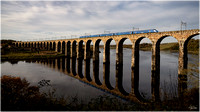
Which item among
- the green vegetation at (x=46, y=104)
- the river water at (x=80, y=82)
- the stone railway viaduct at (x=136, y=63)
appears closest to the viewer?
the green vegetation at (x=46, y=104)

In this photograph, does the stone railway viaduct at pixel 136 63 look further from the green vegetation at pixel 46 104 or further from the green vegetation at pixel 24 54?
the green vegetation at pixel 24 54

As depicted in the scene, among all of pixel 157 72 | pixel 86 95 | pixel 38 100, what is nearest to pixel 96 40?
pixel 157 72

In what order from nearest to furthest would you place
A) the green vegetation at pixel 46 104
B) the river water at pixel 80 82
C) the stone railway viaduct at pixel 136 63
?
the green vegetation at pixel 46 104 < the river water at pixel 80 82 < the stone railway viaduct at pixel 136 63

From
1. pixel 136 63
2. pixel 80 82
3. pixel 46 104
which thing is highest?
pixel 136 63

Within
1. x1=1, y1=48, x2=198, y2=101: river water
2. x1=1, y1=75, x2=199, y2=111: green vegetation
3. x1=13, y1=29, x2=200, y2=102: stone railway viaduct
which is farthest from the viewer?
x1=13, y1=29, x2=200, y2=102: stone railway viaduct

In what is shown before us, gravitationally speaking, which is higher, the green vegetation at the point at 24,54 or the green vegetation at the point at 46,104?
the green vegetation at the point at 24,54

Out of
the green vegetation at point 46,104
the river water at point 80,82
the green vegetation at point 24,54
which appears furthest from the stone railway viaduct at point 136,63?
the green vegetation at point 24,54

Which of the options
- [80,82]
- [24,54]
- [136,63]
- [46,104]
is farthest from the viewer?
[24,54]

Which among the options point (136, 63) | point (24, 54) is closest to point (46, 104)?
point (136, 63)

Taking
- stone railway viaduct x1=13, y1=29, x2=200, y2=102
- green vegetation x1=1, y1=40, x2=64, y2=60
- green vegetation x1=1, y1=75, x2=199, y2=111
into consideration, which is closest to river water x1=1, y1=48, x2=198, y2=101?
stone railway viaduct x1=13, y1=29, x2=200, y2=102

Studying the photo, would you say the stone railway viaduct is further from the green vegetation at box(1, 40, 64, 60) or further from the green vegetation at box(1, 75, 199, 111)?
the green vegetation at box(1, 40, 64, 60)

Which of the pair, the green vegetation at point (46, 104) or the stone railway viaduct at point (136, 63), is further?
the stone railway viaduct at point (136, 63)

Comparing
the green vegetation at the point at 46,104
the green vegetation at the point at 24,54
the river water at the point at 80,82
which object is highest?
the green vegetation at the point at 24,54

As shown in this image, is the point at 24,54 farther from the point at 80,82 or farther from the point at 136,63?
the point at 136,63
